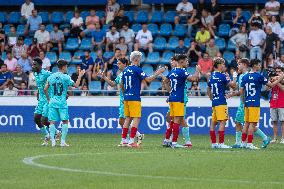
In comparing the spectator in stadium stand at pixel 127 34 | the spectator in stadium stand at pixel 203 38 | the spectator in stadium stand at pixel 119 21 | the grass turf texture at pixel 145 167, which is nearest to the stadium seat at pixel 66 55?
the spectator in stadium stand at pixel 119 21

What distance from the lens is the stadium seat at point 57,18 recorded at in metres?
35.3

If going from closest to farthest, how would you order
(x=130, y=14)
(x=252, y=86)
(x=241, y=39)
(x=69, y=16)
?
(x=252, y=86), (x=241, y=39), (x=130, y=14), (x=69, y=16)

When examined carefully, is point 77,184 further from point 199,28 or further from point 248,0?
point 248,0

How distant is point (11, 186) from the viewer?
494 inches

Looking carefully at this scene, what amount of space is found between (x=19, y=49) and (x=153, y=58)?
4856 millimetres

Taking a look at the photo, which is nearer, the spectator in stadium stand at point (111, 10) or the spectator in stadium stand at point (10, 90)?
the spectator in stadium stand at point (10, 90)

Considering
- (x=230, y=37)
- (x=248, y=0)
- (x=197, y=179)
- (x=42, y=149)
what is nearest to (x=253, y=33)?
(x=230, y=37)

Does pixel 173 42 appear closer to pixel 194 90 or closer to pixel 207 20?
pixel 207 20

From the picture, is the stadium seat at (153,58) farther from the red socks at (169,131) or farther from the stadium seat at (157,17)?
the red socks at (169,131)

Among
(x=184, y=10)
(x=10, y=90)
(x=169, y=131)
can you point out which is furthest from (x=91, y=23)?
(x=169, y=131)

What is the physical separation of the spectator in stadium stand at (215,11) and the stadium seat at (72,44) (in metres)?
5.13

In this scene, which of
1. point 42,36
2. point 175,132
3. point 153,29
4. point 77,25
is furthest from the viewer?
point 77,25

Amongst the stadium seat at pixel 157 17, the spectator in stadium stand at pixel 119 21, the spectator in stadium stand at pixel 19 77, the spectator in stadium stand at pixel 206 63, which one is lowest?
the spectator in stadium stand at pixel 19 77

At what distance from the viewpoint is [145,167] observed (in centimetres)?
1520
